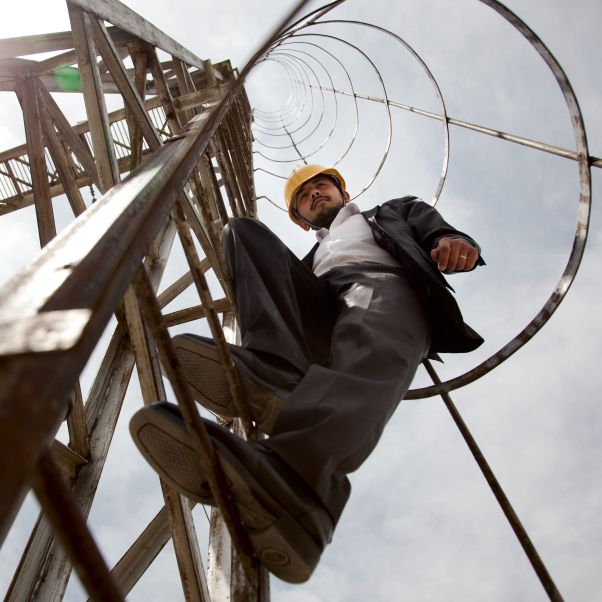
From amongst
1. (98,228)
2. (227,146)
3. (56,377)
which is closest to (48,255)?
(98,228)

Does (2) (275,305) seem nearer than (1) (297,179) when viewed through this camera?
Yes

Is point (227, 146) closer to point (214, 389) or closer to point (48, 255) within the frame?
point (214, 389)

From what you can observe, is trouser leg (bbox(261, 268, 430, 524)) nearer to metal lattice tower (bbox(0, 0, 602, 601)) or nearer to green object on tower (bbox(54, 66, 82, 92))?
metal lattice tower (bbox(0, 0, 602, 601))

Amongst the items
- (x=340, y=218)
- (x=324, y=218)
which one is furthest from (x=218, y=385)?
(x=324, y=218)

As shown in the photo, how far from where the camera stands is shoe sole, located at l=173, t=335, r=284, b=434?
223cm

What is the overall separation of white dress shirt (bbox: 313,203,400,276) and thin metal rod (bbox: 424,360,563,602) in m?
0.93

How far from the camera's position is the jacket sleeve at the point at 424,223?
3.25m

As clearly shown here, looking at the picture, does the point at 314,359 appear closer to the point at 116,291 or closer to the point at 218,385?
the point at 218,385

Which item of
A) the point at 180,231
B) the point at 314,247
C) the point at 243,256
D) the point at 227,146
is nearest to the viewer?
the point at 180,231

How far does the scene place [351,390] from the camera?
6.72 feet

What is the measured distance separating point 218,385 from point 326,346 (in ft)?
2.77

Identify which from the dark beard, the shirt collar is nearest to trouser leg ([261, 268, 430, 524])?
the shirt collar

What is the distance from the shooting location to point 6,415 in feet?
2.30

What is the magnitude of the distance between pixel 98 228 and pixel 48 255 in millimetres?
132
